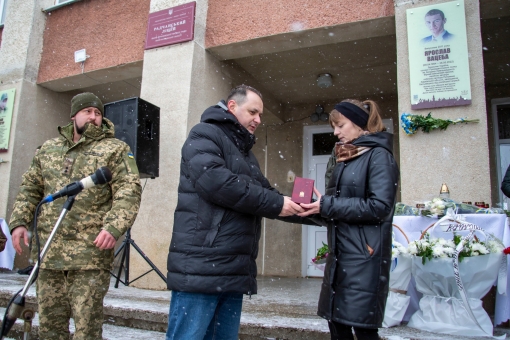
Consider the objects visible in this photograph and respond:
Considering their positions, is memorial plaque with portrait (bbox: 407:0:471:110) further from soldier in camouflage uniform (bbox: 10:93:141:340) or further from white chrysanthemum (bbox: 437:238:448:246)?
soldier in camouflage uniform (bbox: 10:93:141:340)

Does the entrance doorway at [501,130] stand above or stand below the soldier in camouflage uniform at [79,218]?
above

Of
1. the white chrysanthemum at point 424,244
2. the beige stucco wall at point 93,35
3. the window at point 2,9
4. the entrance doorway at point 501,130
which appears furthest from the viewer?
the window at point 2,9

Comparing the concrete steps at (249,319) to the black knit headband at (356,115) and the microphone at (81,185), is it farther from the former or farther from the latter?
the microphone at (81,185)

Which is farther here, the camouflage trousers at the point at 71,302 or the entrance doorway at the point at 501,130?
the entrance doorway at the point at 501,130

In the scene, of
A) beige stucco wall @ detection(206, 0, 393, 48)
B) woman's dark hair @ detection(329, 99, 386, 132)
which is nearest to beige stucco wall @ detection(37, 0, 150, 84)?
beige stucco wall @ detection(206, 0, 393, 48)

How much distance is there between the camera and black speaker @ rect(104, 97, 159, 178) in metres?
4.89

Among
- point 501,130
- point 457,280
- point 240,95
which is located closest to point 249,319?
point 457,280

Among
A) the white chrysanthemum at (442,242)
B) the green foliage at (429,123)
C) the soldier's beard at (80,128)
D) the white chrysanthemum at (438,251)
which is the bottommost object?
the white chrysanthemum at (438,251)

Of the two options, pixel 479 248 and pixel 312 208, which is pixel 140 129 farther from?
pixel 479 248

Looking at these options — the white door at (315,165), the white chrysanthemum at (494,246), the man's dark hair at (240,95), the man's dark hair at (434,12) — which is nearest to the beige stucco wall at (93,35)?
the white door at (315,165)

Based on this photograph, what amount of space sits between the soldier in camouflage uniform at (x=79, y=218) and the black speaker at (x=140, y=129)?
2220 millimetres

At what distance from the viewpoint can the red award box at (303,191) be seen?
2123 mm

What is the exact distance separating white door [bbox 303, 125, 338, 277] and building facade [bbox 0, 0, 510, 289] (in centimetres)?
2

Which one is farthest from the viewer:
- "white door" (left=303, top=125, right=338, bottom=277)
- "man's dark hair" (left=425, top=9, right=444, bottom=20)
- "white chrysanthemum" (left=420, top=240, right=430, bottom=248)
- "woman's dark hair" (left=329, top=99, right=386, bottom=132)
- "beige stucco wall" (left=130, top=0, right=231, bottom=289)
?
"white door" (left=303, top=125, right=338, bottom=277)
